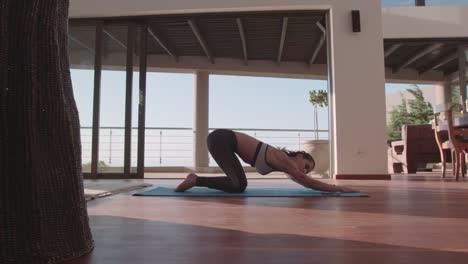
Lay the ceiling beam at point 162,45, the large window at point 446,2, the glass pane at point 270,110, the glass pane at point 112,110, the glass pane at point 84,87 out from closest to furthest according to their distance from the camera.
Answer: the glass pane at point 84,87 < the glass pane at point 112,110 < the large window at point 446,2 < the ceiling beam at point 162,45 < the glass pane at point 270,110

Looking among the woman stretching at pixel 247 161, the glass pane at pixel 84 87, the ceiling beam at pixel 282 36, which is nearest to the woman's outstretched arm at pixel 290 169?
the woman stretching at pixel 247 161

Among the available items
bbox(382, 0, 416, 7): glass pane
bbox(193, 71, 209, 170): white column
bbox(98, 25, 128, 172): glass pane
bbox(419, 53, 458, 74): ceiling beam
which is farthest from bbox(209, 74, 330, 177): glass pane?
bbox(98, 25, 128, 172): glass pane

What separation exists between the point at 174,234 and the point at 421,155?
20.2ft

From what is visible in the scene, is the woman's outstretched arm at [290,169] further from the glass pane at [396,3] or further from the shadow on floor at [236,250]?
the glass pane at [396,3]

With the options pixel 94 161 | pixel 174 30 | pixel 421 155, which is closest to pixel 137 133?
pixel 94 161

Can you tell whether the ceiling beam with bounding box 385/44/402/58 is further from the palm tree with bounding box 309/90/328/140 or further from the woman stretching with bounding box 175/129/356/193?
the woman stretching with bounding box 175/129/356/193

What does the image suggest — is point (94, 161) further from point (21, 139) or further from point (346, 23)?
point (21, 139)

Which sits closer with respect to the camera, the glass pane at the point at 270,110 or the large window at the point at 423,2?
the large window at the point at 423,2

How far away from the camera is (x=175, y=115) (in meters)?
8.09

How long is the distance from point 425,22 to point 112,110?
4.33 metres

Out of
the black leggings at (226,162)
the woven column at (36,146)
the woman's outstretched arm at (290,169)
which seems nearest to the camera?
the woven column at (36,146)

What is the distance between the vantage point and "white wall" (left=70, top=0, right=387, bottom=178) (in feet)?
14.1

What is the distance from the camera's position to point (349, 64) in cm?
439

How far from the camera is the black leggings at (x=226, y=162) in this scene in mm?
2338
